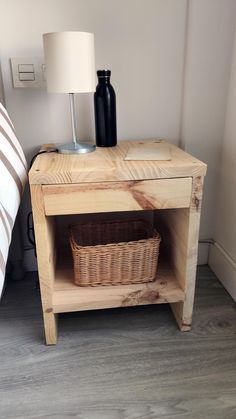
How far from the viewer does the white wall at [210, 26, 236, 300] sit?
1.11 m

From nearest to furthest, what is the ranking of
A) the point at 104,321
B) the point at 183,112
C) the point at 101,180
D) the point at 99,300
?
1. the point at 101,180
2. the point at 99,300
3. the point at 104,321
4. the point at 183,112

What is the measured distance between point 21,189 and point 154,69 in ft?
2.11

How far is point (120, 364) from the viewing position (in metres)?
0.88

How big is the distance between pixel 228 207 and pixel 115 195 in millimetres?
549

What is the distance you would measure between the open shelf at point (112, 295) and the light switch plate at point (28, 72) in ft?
2.15

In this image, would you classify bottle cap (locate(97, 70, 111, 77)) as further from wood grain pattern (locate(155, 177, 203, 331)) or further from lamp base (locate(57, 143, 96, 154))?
wood grain pattern (locate(155, 177, 203, 331))

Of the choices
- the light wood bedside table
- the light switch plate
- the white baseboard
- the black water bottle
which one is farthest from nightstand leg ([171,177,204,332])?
the light switch plate

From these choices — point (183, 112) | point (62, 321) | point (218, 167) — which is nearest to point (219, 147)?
point (218, 167)

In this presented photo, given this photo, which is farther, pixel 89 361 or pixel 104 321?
pixel 104 321

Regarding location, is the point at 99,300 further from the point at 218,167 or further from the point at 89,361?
the point at 218,167

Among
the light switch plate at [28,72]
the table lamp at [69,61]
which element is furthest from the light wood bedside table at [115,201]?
the light switch plate at [28,72]

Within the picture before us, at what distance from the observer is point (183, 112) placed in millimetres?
1168

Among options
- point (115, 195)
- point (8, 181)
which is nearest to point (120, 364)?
point (115, 195)

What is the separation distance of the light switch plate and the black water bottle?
0.22 meters
